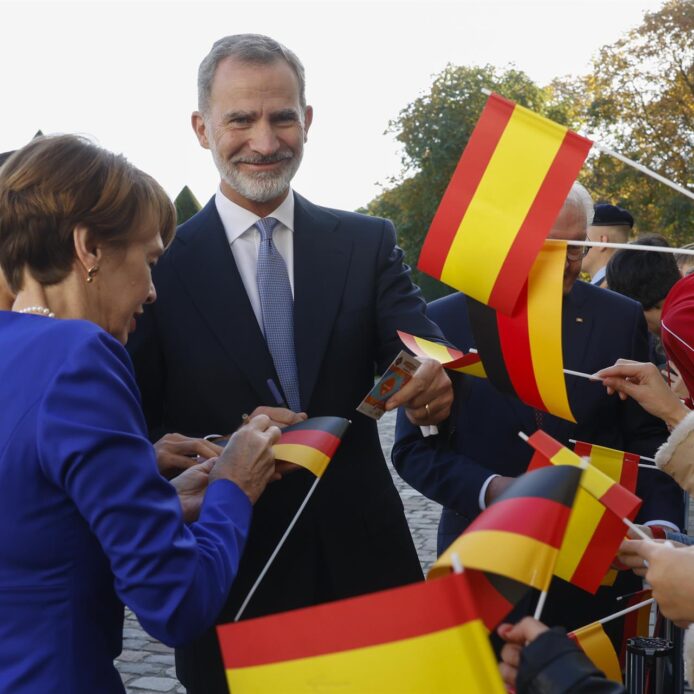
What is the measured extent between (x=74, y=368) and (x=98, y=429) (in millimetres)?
126

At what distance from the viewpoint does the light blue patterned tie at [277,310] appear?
2.93 m

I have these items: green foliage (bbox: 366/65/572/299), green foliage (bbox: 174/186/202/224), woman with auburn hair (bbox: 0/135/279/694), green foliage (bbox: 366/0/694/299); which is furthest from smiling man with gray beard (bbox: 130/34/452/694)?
green foliage (bbox: 366/65/572/299)

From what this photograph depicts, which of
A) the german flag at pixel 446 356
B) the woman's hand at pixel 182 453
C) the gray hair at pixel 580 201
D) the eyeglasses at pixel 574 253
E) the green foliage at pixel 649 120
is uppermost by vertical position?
the green foliage at pixel 649 120

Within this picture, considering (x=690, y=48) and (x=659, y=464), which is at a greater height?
(x=690, y=48)

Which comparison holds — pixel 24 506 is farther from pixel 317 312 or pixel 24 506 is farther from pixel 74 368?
pixel 317 312

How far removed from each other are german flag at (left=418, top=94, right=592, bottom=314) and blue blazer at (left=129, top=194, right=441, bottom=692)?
738 mm

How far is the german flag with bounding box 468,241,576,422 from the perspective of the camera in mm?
2264

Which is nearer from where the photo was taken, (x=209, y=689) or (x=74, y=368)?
(x=74, y=368)

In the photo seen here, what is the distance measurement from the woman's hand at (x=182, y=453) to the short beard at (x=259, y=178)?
83 centimetres

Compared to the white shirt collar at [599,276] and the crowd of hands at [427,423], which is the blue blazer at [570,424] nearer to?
the crowd of hands at [427,423]

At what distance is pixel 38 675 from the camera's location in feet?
6.18

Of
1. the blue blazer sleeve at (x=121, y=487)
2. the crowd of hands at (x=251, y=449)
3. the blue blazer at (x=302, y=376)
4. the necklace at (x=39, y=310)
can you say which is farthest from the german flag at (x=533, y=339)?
the necklace at (x=39, y=310)

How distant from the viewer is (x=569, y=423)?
3.35 meters

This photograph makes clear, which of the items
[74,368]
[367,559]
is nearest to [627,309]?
[367,559]
